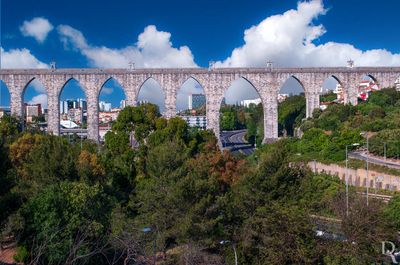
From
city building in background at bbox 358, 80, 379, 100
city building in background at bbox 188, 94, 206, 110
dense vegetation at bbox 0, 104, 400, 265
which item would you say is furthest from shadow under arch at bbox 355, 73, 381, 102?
city building in background at bbox 188, 94, 206, 110

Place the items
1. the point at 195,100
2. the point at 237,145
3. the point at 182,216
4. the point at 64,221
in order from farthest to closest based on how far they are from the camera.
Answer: the point at 195,100 < the point at 237,145 < the point at 182,216 < the point at 64,221

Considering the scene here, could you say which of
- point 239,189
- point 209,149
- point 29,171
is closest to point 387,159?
point 209,149

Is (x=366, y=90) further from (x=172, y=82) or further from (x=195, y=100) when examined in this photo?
(x=195, y=100)

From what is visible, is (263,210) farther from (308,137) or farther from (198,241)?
(308,137)

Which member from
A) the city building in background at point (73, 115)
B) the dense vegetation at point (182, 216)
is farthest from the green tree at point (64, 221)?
the city building in background at point (73, 115)

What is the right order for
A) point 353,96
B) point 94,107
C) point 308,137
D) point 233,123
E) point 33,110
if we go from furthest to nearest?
point 33,110, point 233,123, point 353,96, point 94,107, point 308,137

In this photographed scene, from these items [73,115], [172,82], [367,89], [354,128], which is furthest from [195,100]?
[354,128]

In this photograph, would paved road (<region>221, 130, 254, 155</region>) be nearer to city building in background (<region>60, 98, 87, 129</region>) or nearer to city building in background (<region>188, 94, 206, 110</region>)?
city building in background (<region>60, 98, 87, 129</region>)

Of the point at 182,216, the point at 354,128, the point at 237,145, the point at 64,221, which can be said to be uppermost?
the point at 354,128
